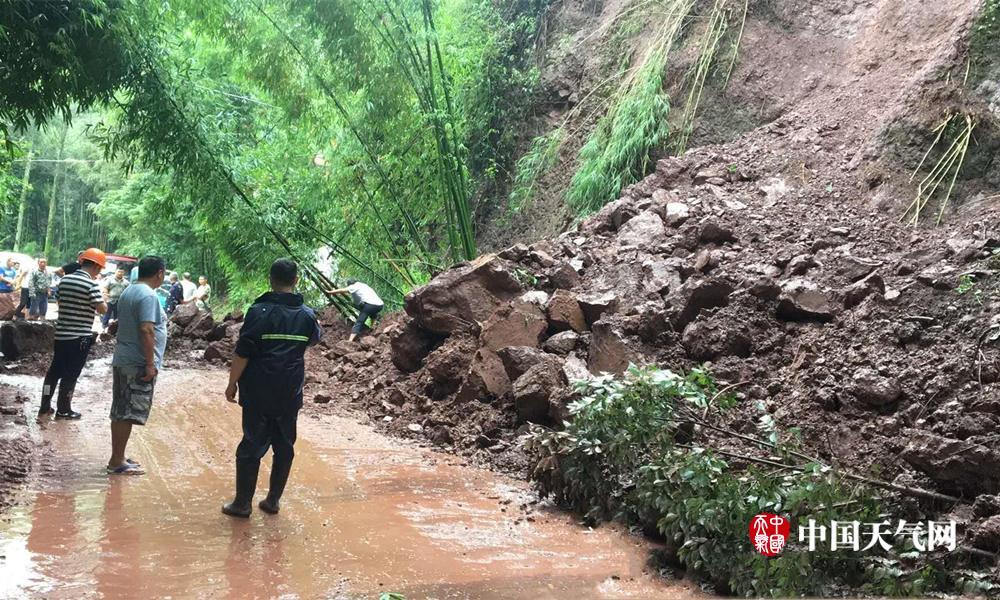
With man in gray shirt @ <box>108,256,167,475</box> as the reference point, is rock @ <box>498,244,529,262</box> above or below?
above

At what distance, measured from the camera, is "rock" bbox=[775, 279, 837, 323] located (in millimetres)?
5613

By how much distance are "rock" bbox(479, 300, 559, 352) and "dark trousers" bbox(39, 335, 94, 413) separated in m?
3.10

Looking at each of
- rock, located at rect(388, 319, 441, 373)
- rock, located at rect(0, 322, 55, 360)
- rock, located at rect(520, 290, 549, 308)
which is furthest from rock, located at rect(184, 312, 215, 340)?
rock, located at rect(520, 290, 549, 308)

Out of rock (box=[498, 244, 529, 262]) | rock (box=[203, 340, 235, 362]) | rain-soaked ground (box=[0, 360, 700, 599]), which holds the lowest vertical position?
rain-soaked ground (box=[0, 360, 700, 599])

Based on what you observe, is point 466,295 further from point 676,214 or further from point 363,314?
point 363,314

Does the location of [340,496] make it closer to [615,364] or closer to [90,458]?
[90,458]

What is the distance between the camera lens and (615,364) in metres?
5.98

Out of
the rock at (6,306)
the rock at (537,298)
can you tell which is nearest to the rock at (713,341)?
the rock at (537,298)

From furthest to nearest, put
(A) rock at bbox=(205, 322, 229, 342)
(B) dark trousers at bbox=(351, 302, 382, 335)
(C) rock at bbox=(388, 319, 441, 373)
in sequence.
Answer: (A) rock at bbox=(205, 322, 229, 342), (B) dark trousers at bbox=(351, 302, 382, 335), (C) rock at bbox=(388, 319, 441, 373)

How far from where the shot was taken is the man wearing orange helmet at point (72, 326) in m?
6.06

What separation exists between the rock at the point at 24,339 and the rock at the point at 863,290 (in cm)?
801

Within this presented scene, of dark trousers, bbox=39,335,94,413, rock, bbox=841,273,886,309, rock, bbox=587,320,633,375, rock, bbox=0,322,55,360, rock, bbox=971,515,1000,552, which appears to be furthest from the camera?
rock, bbox=0,322,55,360

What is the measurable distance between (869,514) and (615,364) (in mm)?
2637

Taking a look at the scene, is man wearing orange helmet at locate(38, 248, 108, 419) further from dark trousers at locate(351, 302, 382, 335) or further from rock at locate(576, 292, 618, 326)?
dark trousers at locate(351, 302, 382, 335)
